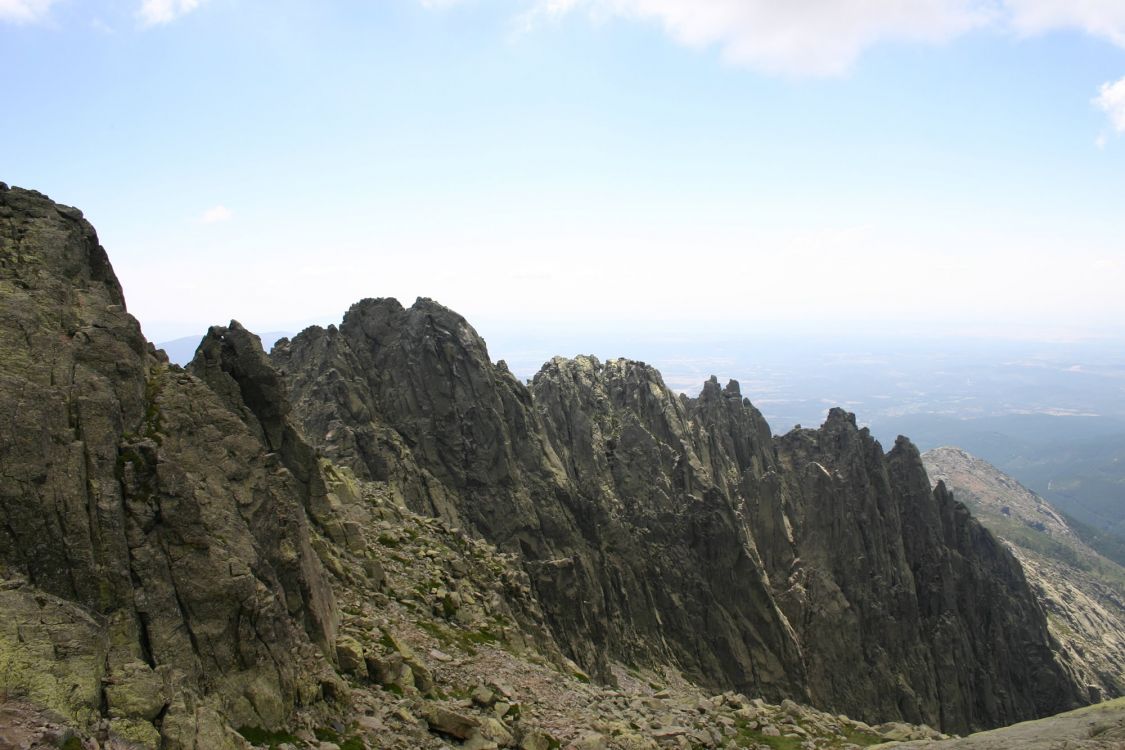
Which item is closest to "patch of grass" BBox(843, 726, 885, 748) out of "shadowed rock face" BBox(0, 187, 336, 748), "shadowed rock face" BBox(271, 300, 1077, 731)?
"shadowed rock face" BBox(271, 300, 1077, 731)

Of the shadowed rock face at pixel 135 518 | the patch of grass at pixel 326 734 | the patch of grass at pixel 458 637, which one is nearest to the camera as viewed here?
the shadowed rock face at pixel 135 518

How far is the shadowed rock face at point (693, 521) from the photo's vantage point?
264 feet

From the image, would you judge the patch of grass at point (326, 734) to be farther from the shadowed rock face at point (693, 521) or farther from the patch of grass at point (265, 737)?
the shadowed rock face at point (693, 521)

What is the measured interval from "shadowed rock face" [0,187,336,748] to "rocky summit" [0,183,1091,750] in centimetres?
10

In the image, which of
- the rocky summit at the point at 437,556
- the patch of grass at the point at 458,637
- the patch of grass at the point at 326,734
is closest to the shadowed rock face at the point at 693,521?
the rocky summit at the point at 437,556

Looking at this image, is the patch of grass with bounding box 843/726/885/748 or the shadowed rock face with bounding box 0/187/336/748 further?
the patch of grass with bounding box 843/726/885/748

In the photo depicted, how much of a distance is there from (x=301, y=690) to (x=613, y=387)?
9117 centimetres

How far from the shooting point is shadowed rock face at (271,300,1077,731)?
8044cm

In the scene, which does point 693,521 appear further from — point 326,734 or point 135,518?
point 135,518

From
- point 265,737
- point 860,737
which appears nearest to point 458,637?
point 265,737

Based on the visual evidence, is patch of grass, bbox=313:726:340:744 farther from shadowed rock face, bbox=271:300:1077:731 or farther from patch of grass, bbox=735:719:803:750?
shadowed rock face, bbox=271:300:1077:731

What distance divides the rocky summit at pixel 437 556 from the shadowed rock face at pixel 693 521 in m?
0.39

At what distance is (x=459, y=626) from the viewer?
44.3m

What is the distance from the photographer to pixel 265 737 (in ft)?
79.4
